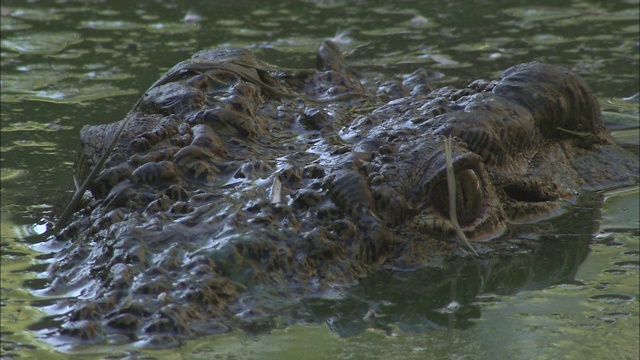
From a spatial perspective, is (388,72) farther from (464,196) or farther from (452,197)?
(452,197)

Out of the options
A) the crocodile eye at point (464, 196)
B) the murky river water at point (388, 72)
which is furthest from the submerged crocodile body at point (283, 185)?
the murky river water at point (388, 72)

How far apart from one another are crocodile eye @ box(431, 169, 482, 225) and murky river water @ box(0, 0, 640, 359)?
26 centimetres

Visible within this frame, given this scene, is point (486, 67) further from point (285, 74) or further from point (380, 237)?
point (380, 237)

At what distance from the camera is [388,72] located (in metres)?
6.96

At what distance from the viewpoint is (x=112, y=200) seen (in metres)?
3.50

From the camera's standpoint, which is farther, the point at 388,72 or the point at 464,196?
the point at 388,72

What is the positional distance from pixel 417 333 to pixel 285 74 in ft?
6.99

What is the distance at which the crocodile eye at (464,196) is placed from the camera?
361 cm

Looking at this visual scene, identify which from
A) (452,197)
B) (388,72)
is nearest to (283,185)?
(452,197)

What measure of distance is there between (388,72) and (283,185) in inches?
141

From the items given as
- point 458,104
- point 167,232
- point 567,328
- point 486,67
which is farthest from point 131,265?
point 486,67

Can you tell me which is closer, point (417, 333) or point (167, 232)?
point (417, 333)

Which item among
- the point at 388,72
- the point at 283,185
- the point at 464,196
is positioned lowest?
the point at 388,72

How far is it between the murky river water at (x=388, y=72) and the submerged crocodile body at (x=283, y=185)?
13 cm
